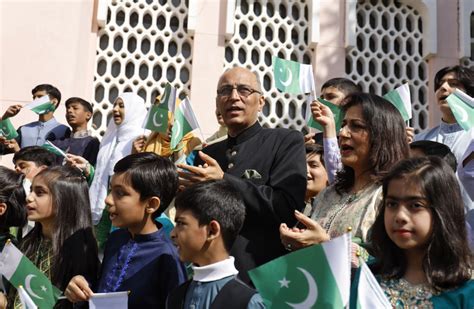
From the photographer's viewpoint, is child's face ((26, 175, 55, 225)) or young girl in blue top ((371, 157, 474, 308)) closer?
young girl in blue top ((371, 157, 474, 308))

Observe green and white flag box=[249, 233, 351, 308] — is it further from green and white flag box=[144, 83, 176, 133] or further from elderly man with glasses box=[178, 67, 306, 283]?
green and white flag box=[144, 83, 176, 133]

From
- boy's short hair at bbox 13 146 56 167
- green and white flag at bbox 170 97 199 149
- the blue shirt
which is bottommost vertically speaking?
the blue shirt

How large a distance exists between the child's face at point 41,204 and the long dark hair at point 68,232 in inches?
0.9

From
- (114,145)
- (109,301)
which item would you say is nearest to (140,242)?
(109,301)

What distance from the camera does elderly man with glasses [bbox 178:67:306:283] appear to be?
3008mm

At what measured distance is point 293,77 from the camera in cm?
487

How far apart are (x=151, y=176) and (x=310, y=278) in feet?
4.21

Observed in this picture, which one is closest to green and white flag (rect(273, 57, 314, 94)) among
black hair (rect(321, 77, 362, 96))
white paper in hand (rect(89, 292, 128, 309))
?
black hair (rect(321, 77, 362, 96))

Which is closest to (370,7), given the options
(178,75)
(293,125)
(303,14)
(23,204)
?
(303,14)

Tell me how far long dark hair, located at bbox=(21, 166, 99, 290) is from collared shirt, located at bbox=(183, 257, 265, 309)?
0.87 metres

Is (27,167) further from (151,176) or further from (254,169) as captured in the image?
(254,169)

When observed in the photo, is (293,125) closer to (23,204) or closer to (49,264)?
(23,204)

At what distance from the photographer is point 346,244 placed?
7.12ft

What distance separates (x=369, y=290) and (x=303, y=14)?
6876 mm
